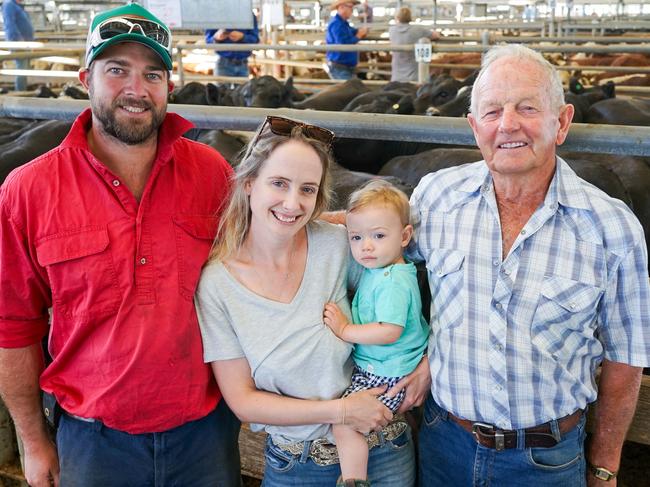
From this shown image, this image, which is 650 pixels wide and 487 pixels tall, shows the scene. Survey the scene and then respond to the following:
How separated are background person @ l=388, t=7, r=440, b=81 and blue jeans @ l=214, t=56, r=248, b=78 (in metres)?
2.30

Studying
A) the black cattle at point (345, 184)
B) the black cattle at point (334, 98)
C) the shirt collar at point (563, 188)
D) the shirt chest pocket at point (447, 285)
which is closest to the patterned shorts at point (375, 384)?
the shirt chest pocket at point (447, 285)

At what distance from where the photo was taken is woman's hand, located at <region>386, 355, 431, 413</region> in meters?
2.21

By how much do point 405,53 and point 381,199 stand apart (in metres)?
9.68

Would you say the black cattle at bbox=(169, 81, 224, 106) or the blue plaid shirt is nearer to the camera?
the blue plaid shirt

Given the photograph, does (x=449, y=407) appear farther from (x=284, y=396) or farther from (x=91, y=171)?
(x=91, y=171)

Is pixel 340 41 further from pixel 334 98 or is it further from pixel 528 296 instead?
pixel 528 296

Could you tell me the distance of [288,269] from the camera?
2.24m

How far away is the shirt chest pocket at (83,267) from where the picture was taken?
211cm

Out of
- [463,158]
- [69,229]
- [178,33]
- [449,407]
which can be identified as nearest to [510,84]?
[449,407]

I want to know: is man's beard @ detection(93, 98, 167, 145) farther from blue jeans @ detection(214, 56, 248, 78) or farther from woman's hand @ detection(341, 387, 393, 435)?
blue jeans @ detection(214, 56, 248, 78)

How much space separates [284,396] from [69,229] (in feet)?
2.57

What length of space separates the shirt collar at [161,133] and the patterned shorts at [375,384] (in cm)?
87

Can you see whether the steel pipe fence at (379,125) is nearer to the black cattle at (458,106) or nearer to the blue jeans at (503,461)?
the blue jeans at (503,461)

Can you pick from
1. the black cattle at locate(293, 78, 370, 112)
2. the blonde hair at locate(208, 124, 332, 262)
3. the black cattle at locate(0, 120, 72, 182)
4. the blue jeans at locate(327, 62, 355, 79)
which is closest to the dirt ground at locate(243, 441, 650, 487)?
the blonde hair at locate(208, 124, 332, 262)
